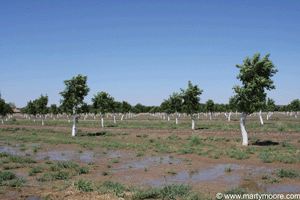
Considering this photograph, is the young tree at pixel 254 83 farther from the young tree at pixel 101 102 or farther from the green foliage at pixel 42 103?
the green foliage at pixel 42 103

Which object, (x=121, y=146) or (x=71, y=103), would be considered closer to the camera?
(x=121, y=146)

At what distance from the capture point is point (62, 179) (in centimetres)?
1255

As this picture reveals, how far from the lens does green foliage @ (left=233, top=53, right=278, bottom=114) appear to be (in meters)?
21.9

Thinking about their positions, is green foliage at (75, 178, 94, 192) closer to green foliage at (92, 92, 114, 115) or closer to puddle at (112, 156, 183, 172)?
puddle at (112, 156, 183, 172)

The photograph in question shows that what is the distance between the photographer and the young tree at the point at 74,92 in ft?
116

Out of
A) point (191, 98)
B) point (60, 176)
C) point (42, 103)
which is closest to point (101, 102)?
point (42, 103)

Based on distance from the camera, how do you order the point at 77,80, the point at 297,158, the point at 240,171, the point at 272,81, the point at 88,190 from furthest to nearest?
the point at 77,80
the point at 272,81
the point at 297,158
the point at 240,171
the point at 88,190

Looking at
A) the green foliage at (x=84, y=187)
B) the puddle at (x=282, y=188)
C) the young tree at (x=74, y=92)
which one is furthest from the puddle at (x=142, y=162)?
the young tree at (x=74, y=92)

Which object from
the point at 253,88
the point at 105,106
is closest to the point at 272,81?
the point at 253,88

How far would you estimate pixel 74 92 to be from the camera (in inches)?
1412

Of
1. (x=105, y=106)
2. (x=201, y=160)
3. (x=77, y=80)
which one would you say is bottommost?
(x=201, y=160)

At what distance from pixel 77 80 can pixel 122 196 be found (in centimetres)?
2900

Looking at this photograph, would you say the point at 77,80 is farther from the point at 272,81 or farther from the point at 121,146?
the point at 272,81

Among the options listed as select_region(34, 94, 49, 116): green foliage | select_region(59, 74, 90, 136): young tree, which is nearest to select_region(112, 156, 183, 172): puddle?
select_region(59, 74, 90, 136): young tree
